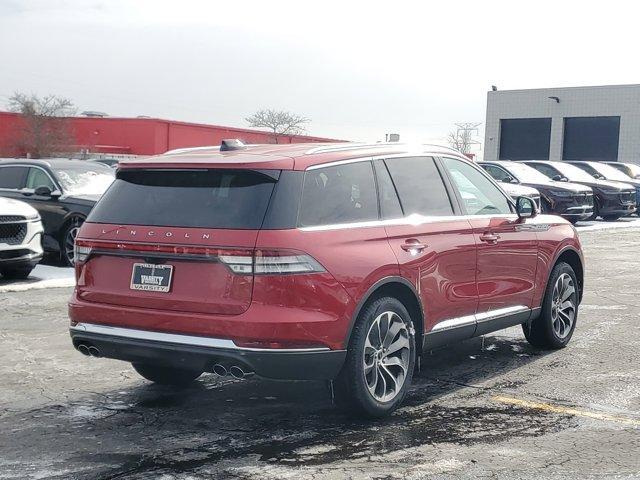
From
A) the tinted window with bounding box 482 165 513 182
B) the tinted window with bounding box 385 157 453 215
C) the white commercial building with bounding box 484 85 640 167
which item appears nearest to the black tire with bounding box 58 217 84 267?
the tinted window with bounding box 385 157 453 215

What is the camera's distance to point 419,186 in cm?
613

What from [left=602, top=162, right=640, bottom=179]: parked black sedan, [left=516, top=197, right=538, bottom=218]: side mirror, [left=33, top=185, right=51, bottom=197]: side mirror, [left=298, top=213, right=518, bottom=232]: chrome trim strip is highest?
[left=602, top=162, right=640, bottom=179]: parked black sedan

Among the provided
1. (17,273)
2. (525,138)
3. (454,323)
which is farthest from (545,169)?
(525,138)

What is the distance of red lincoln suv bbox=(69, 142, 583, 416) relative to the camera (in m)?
4.90

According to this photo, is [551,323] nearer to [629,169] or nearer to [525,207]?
[525,207]

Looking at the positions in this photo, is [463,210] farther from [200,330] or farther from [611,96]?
[611,96]

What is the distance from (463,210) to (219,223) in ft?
7.01

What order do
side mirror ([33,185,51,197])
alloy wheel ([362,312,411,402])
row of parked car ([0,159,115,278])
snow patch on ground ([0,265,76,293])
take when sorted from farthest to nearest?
side mirror ([33,185,51,197]) < row of parked car ([0,159,115,278]) < snow patch on ground ([0,265,76,293]) < alloy wheel ([362,312,411,402])

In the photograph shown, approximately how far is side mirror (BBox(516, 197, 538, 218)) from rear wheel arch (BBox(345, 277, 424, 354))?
1780 mm

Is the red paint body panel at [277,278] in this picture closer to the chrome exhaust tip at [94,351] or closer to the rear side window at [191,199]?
the rear side window at [191,199]

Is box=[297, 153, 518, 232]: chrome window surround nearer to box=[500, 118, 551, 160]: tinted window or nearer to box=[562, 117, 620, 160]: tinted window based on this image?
box=[562, 117, 620, 160]: tinted window

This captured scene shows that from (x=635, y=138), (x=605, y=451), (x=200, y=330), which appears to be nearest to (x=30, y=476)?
(x=200, y=330)

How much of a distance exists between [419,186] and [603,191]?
2017cm

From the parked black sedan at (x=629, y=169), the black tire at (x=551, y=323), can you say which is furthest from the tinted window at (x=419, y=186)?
the parked black sedan at (x=629, y=169)
